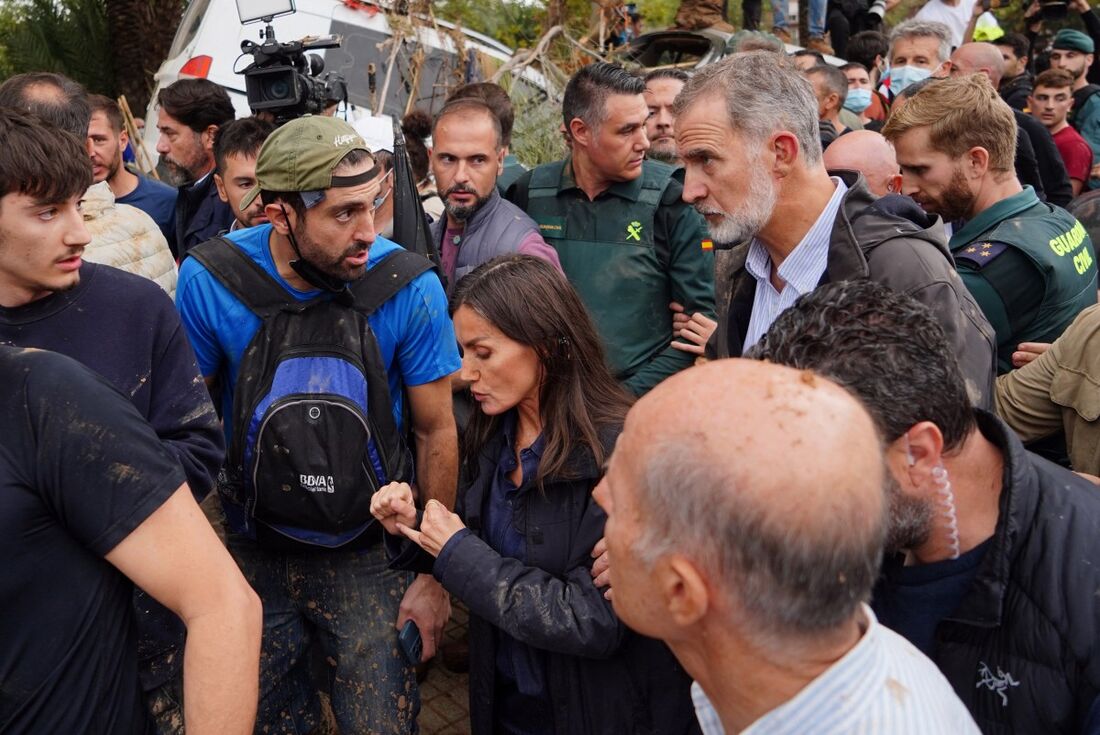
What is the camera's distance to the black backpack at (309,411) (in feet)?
Answer: 8.57

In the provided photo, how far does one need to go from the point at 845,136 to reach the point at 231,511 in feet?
9.88

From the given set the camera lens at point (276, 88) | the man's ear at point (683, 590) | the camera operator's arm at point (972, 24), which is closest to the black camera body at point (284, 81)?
the camera lens at point (276, 88)

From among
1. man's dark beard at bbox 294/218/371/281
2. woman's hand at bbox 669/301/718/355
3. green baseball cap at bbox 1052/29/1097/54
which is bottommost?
green baseball cap at bbox 1052/29/1097/54

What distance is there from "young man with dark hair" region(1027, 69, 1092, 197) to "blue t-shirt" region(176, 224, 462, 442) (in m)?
5.51

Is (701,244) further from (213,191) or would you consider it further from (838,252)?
(213,191)

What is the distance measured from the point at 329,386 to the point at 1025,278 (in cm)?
231

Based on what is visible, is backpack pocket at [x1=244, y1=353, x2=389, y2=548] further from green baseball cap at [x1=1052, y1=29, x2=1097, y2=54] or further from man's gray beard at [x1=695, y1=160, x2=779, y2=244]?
green baseball cap at [x1=1052, y1=29, x2=1097, y2=54]

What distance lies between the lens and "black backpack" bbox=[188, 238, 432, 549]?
2.61m

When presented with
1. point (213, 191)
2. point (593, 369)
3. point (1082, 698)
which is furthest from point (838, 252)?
point (213, 191)

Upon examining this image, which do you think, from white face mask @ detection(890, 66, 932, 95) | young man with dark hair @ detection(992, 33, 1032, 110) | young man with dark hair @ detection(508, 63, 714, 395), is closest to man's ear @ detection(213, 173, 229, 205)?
young man with dark hair @ detection(508, 63, 714, 395)

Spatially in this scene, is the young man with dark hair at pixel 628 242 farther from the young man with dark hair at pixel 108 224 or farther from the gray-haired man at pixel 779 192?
the young man with dark hair at pixel 108 224

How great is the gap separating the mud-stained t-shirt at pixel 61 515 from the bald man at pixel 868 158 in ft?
10.6

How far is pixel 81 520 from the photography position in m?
1.59

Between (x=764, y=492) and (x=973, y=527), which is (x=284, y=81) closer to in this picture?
(x=973, y=527)
